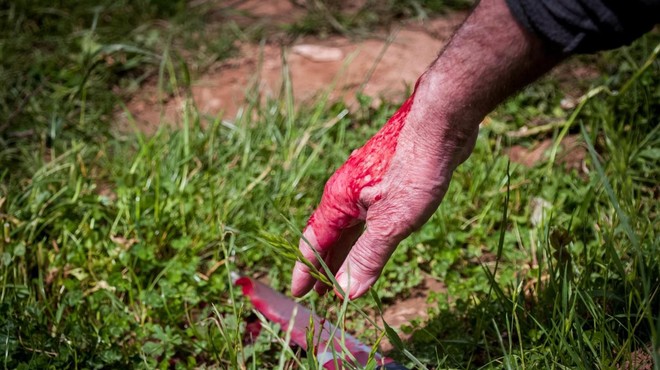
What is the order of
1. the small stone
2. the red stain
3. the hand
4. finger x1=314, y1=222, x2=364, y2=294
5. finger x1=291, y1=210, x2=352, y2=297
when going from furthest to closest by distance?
the small stone, finger x1=314, y1=222, x2=364, y2=294, finger x1=291, y1=210, x2=352, y2=297, the red stain, the hand

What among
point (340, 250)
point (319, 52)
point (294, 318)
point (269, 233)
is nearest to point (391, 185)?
point (340, 250)

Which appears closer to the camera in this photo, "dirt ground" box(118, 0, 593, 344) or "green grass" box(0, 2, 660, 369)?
"green grass" box(0, 2, 660, 369)

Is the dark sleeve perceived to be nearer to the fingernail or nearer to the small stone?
the fingernail

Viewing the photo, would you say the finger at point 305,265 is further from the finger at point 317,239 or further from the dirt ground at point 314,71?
the dirt ground at point 314,71

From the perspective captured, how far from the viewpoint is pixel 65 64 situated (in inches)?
165

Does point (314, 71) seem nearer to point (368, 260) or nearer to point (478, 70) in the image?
point (368, 260)

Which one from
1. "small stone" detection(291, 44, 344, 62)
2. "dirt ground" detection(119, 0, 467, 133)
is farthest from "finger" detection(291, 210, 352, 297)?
"small stone" detection(291, 44, 344, 62)

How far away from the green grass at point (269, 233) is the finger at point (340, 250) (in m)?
0.15

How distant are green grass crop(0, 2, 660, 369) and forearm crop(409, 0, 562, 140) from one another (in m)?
0.46

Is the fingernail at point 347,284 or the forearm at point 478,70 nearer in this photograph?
the forearm at point 478,70

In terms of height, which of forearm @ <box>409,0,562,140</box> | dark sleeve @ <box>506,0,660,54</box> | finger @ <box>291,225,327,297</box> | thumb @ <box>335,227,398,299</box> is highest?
dark sleeve @ <box>506,0,660,54</box>

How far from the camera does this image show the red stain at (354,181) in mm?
1874

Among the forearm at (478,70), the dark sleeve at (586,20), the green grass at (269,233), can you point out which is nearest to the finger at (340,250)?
the green grass at (269,233)

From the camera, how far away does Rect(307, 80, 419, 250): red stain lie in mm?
1874
